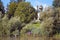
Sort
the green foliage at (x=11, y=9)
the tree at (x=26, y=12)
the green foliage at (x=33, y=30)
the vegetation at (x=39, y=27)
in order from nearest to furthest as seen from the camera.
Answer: the vegetation at (x=39, y=27)
the green foliage at (x=33, y=30)
the tree at (x=26, y=12)
the green foliage at (x=11, y=9)

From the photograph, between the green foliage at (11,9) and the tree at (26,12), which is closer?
the tree at (26,12)

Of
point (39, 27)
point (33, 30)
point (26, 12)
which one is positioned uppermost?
point (26, 12)

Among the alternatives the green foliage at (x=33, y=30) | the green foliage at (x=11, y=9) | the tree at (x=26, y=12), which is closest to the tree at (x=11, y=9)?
the green foliage at (x=11, y=9)

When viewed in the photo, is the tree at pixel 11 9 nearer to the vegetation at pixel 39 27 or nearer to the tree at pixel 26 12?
the tree at pixel 26 12

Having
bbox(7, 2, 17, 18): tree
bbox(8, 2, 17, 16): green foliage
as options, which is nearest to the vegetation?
bbox(7, 2, 17, 18): tree

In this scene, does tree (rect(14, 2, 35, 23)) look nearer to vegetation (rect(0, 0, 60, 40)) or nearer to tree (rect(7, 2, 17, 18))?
tree (rect(7, 2, 17, 18))

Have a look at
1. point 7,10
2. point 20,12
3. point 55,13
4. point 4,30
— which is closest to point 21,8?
point 20,12

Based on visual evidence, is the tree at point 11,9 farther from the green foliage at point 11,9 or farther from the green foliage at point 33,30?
the green foliage at point 33,30

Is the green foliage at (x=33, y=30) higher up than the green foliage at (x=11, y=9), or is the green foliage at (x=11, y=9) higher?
the green foliage at (x=11, y=9)

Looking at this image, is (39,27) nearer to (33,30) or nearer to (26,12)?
(33,30)

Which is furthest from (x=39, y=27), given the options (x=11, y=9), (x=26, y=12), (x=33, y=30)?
(x=11, y=9)

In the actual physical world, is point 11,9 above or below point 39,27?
above

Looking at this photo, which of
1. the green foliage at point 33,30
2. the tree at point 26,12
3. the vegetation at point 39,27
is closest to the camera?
the vegetation at point 39,27

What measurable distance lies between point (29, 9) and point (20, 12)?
3.76 feet
